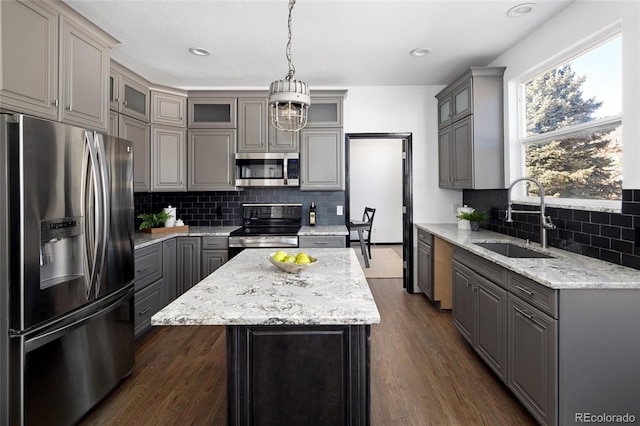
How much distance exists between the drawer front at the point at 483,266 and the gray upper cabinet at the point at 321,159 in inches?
65.7

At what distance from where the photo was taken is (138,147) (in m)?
3.53

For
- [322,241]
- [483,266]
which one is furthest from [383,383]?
[322,241]

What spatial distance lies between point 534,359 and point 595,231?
989 mm

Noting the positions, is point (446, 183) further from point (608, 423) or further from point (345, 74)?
point (608, 423)

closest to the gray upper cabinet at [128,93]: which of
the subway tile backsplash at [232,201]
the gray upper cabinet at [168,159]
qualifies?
the gray upper cabinet at [168,159]

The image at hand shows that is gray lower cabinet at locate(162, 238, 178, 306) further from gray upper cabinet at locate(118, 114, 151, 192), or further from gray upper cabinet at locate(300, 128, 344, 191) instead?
gray upper cabinet at locate(300, 128, 344, 191)

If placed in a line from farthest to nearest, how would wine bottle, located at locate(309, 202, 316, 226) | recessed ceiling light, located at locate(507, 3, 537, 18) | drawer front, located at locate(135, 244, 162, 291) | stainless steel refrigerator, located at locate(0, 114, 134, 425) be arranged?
wine bottle, located at locate(309, 202, 316, 226) < drawer front, located at locate(135, 244, 162, 291) < recessed ceiling light, located at locate(507, 3, 537, 18) < stainless steel refrigerator, located at locate(0, 114, 134, 425)

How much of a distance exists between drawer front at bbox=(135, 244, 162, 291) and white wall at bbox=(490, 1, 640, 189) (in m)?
3.42

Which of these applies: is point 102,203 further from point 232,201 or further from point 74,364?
point 232,201

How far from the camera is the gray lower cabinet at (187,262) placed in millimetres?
3598

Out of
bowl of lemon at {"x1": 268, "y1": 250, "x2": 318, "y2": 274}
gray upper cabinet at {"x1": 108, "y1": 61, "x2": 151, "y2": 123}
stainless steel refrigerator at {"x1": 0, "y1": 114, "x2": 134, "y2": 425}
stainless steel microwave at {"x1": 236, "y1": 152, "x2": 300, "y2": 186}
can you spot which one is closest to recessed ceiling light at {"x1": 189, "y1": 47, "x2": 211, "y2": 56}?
gray upper cabinet at {"x1": 108, "y1": 61, "x2": 151, "y2": 123}

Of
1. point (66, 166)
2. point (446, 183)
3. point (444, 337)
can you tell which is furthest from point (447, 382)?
point (66, 166)

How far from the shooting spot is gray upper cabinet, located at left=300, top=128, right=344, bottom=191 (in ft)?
13.1

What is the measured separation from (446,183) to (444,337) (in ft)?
5.92
